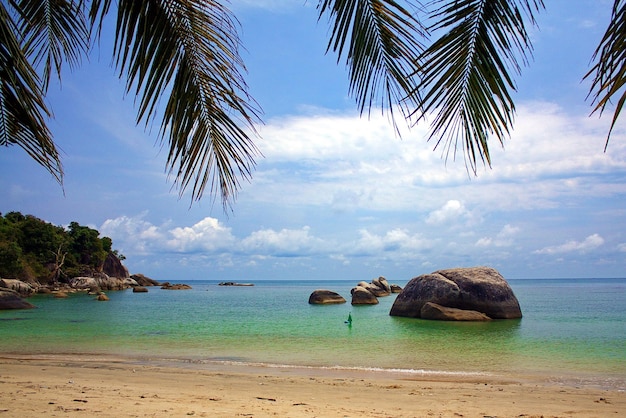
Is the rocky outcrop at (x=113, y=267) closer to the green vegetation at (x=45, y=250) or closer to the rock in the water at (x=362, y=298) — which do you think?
the green vegetation at (x=45, y=250)

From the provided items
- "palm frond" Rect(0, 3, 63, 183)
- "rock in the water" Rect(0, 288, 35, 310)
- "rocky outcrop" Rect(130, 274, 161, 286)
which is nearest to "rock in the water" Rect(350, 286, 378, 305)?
"rock in the water" Rect(0, 288, 35, 310)

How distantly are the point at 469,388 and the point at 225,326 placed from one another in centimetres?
Result: 1741

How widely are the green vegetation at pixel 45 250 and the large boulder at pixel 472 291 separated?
46.8m

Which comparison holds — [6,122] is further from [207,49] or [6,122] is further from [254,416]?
[254,416]

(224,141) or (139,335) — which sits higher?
(224,141)

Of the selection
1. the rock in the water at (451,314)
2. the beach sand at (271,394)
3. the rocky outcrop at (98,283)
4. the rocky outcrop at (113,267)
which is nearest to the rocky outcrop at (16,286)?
the rocky outcrop at (98,283)

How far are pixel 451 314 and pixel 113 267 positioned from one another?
254 feet

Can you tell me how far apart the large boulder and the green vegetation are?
46784 millimetres

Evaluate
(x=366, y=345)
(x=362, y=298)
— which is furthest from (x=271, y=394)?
(x=362, y=298)

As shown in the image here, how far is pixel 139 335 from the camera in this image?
70.3ft

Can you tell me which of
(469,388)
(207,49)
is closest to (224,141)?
(207,49)

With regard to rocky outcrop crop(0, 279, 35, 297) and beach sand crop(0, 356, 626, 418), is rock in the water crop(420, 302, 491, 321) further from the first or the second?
rocky outcrop crop(0, 279, 35, 297)

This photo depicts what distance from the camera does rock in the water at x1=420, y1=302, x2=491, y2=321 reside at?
24.9 m

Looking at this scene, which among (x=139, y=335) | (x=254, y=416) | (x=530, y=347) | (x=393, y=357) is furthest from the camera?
(x=139, y=335)
